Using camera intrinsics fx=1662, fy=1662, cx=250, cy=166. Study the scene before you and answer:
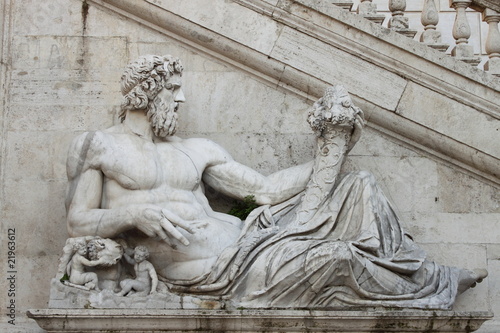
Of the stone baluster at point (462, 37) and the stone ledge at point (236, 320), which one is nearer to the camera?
the stone ledge at point (236, 320)

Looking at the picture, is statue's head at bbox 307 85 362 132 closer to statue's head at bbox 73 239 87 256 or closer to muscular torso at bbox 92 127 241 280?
→ muscular torso at bbox 92 127 241 280

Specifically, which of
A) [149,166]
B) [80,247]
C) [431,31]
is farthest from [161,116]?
[431,31]

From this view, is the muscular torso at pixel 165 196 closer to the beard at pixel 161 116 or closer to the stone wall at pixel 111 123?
the beard at pixel 161 116

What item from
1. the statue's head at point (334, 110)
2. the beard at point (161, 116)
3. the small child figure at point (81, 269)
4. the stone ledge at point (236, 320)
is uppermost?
the statue's head at point (334, 110)

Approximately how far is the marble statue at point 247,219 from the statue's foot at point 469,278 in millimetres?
12

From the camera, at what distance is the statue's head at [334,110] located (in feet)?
43.0

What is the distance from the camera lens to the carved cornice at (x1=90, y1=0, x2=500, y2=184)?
13.7 m

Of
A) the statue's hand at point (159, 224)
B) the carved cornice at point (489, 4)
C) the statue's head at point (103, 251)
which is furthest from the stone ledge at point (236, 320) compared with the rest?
the carved cornice at point (489, 4)

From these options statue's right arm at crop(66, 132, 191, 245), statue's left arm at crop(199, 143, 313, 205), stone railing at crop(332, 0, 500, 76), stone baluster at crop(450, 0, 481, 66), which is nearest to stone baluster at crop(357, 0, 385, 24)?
stone railing at crop(332, 0, 500, 76)

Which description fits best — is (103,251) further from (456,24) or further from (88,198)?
(456,24)

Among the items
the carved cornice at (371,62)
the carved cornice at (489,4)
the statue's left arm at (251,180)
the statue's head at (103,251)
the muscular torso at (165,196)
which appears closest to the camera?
the statue's head at (103,251)

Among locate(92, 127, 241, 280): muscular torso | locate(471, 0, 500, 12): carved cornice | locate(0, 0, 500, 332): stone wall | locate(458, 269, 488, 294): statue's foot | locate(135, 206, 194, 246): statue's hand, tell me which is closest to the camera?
locate(135, 206, 194, 246): statue's hand

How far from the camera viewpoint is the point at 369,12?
46.1ft

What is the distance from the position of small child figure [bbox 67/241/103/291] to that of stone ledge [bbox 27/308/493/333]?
0.30 m
